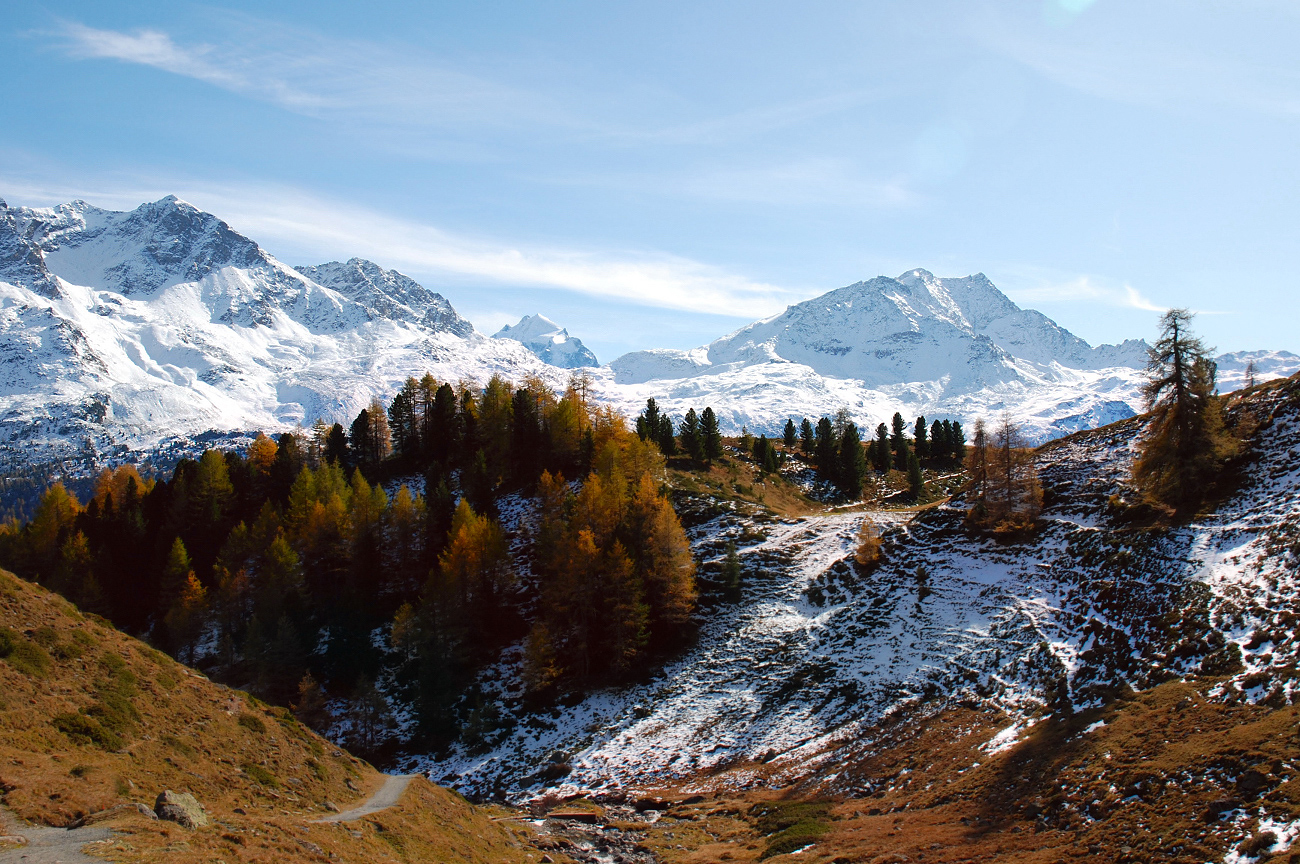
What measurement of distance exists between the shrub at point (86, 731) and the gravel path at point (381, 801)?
6499 mm

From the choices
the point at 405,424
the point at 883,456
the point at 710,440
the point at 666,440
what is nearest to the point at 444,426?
the point at 405,424

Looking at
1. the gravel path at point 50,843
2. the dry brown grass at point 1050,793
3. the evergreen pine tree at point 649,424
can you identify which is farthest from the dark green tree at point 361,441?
the gravel path at point 50,843

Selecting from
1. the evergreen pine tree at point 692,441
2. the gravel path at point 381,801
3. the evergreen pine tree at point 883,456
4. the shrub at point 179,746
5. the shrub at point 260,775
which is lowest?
the gravel path at point 381,801

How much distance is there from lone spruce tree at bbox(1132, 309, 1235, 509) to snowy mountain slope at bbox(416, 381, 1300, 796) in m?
2.63

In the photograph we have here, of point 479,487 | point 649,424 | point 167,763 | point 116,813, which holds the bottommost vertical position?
point 167,763

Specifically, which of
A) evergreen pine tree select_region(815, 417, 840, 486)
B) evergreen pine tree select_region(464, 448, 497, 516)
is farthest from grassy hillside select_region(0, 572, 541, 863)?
evergreen pine tree select_region(815, 417, 840, 486)

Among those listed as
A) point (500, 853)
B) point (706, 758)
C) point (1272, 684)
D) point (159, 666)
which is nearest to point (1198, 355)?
point (1272, 684)

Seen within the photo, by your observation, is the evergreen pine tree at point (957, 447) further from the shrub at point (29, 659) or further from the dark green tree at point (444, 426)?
the shrub at point (29, 659)

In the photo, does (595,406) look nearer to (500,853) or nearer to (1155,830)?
(500,853)

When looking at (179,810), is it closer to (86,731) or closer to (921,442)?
(86,731)

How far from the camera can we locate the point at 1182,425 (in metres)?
44.5

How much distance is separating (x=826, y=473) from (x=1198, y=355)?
187 feet

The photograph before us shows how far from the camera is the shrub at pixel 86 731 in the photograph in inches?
765

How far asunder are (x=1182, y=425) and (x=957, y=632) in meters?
20.3
